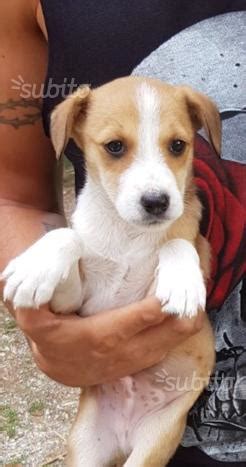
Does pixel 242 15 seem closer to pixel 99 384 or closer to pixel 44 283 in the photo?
pixel 44 283

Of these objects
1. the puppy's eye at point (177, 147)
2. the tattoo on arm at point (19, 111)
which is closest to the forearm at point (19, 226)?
the tattoo on arm at point (19, 111)

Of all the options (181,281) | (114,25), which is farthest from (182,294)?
(114,25)

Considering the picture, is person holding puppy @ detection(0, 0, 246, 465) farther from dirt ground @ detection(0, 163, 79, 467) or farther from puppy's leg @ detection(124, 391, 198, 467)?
dirt ground @ detection(0, 163, 79, 467)

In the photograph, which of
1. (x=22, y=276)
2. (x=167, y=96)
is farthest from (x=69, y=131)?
(x=22, y=276)

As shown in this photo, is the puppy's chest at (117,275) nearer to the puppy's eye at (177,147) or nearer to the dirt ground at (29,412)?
the puppy's eye at (177,147)

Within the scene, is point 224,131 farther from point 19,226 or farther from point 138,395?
point 138,395

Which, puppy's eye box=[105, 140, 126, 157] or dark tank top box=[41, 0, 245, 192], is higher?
dark tank top box=[41, 0, 245, 192]

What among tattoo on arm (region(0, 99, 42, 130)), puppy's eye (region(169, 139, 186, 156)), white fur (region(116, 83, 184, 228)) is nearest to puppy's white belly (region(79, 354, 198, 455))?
white fur (region(116, 83, 184, 228))
